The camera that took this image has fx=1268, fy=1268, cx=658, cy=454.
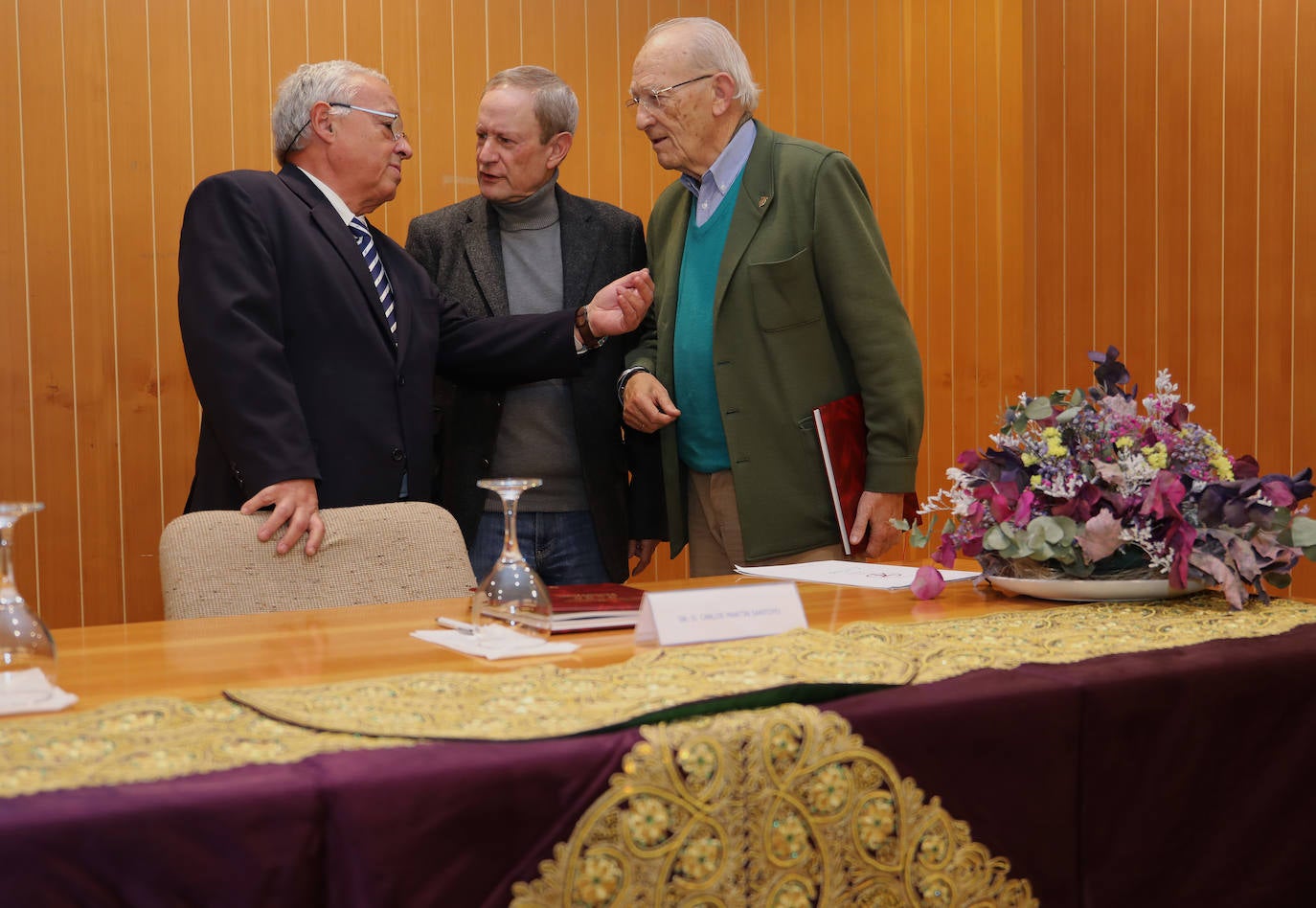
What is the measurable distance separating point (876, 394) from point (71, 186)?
238 cm

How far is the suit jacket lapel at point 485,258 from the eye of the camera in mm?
3225

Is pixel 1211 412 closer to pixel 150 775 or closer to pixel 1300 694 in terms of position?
pixel 1300 694

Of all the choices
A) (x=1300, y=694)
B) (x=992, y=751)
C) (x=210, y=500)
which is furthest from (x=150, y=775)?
(x=210, y=500)

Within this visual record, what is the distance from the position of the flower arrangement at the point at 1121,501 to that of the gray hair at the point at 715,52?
1.42 metres

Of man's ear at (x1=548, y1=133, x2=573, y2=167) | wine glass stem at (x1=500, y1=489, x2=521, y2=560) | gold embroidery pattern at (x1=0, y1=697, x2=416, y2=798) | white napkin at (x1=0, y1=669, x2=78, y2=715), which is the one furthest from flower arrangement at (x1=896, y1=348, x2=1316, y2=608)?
man's ear at (x1=548, y1=133, x2=573, y2=167)

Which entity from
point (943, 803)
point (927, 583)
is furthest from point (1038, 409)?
point (943, 803)

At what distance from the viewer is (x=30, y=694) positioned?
3.98ft

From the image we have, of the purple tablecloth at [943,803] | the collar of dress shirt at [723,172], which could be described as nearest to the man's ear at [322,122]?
the collar of dress shirt at [723,172]

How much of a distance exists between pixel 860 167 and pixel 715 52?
1647mm

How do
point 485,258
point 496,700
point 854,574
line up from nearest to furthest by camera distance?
1. point 496,700
2. point 854,574
3. point 485,258

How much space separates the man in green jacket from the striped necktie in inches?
22.6

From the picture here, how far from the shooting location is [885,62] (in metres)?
4.64

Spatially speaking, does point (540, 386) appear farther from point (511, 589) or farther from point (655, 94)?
point (511, 589)

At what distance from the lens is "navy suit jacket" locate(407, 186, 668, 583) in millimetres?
3146
